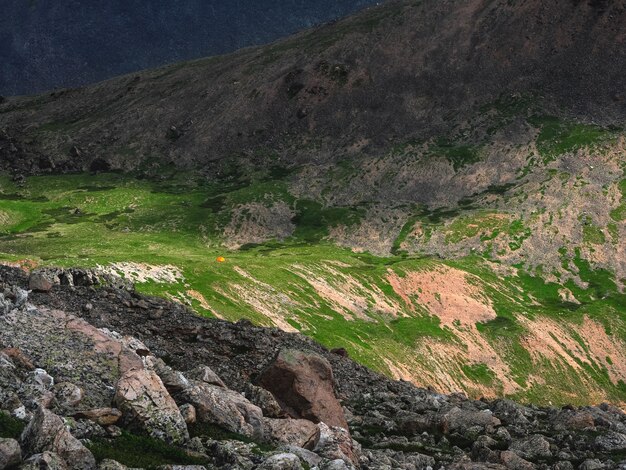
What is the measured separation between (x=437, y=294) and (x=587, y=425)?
2803 inches

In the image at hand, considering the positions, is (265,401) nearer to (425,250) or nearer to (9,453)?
(9,453)

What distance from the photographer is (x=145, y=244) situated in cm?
13038

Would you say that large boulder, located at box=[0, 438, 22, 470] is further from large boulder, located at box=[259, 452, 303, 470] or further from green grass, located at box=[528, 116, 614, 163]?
green grass, located at box=[528, 116, 614, 163]

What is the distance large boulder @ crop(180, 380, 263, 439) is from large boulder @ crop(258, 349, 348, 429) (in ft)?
18.8

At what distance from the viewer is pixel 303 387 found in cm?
3609

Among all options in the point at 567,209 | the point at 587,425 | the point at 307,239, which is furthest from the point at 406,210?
the point at 587,425

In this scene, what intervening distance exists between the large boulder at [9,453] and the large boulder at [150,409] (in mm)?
6062

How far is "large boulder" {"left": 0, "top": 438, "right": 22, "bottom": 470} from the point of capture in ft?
59.3

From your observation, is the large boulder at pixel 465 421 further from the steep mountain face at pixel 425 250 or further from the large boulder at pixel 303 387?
the steep mountain face at pixel 425 250

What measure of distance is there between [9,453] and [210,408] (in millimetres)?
10280

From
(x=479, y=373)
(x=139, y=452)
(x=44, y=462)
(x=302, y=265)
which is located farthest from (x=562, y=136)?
(x=44, y=462)

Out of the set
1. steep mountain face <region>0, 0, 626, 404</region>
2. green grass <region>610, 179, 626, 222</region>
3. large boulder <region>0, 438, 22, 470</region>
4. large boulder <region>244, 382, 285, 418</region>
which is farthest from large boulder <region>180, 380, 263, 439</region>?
green grass <region>610, 179, 626, 222</region>

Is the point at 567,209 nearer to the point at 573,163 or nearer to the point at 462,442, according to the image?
the point at 573,163

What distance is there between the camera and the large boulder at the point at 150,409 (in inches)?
958
